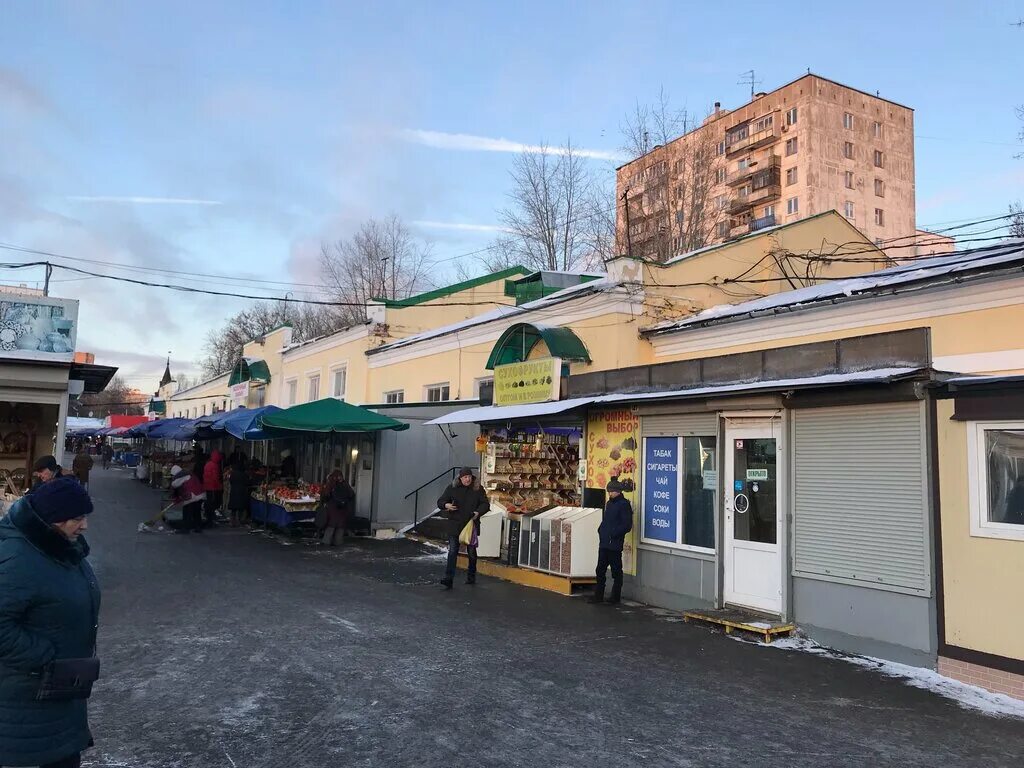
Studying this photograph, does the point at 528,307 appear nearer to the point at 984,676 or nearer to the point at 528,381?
the point at 528,381

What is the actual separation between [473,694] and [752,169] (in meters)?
50.1

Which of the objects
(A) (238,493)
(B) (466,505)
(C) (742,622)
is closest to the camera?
(C) (742,622)

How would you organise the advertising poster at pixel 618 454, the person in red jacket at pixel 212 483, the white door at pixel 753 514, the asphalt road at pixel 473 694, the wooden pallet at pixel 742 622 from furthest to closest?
the person in red jacket at pixel 212 483 → the advertising poster at pixel 618 454 → the white door at pixel 753 514 → the wooden pallet at pixel 742 622 → the asphalt road at pixel 473 694

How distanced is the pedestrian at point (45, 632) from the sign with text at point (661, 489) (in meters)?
8.25

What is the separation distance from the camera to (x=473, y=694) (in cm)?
609

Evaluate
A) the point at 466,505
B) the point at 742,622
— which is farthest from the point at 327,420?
the point at 742,622

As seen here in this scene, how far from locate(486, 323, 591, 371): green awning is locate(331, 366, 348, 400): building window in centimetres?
1100

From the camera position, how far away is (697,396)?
954 centimetres

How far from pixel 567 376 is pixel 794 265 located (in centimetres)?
631

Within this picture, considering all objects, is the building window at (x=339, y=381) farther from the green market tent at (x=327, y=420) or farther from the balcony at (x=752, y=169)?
the balcony at (x=752, y=169)

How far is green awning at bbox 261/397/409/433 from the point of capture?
15.7 meters

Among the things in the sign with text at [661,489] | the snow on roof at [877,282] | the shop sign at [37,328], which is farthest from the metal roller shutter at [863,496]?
the shop sign at [37,328]

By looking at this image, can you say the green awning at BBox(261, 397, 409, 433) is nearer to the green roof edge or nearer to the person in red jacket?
the person in red jacket

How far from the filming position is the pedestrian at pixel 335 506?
52.3 feet
